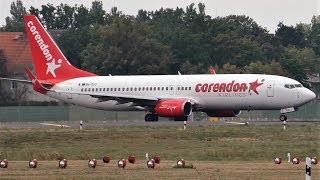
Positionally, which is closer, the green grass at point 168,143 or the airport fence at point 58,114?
the green grass at point 168,143

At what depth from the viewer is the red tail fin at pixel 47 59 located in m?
78.7

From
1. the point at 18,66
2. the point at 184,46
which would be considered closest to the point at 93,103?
the point at 18,66

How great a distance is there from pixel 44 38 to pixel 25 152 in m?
34.7

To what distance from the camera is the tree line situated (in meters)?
99.8

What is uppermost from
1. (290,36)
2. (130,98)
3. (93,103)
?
(290,36)

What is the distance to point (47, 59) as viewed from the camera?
7925cm

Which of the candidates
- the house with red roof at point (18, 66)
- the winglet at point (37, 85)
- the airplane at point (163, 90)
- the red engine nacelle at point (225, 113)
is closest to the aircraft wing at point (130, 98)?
the airplane at point (163, 90)

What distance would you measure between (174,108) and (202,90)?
2.34 m

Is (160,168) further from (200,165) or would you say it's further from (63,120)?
(63,120)

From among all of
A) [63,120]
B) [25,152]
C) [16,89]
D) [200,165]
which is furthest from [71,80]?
A: [200,165]

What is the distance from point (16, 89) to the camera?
89875mm

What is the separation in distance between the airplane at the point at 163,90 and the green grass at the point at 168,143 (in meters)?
7.54

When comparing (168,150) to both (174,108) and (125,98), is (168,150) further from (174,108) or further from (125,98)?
(125,98)

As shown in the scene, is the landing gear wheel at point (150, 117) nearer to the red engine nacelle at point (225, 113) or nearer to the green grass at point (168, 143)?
the red engine nacelle at point (225, 113)
